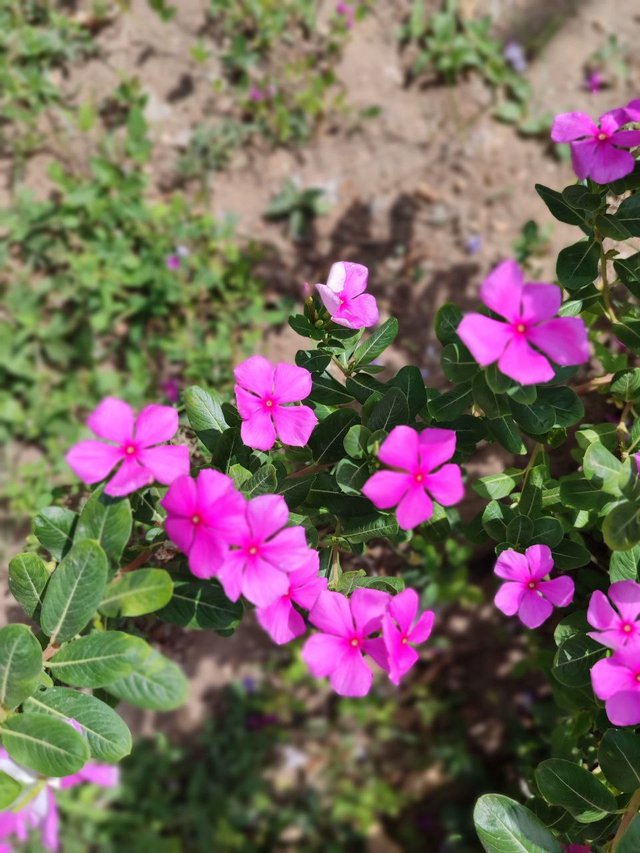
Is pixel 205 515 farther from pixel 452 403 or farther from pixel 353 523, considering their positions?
pixel 452 403

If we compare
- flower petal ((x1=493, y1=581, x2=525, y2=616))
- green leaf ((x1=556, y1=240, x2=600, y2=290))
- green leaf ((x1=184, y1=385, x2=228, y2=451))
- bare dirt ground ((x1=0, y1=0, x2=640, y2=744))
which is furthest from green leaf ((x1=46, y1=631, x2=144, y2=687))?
bare dirt ground ((x1=0, y1=0, x2=640, y2=744))

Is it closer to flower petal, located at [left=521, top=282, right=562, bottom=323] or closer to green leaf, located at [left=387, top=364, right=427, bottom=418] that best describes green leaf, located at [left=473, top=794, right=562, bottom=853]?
green leaf, located at [left=387, top=364, right=427, bottom=418]

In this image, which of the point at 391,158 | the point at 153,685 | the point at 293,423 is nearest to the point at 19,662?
the point at 153,685

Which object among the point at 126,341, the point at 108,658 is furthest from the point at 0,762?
the point at 126,341

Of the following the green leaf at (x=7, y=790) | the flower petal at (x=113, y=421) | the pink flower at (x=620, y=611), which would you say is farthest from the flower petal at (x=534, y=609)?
the green leaf at (x=7, y=790)

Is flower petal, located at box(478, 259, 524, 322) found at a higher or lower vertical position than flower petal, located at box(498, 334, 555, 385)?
higher

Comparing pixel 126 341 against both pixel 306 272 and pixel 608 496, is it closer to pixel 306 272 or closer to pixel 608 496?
pixel 306 272

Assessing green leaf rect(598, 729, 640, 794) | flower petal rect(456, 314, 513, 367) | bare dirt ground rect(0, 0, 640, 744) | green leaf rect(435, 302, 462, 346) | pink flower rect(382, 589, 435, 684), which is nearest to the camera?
flower petal rect(456, 314, 513, 367)

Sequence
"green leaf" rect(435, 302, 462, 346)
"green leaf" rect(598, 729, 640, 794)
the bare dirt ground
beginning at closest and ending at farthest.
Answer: "green leaf" rect(598, 729, 640, 794) < "green leaf" rect(435, 302, 462, 346) < the bare dirt ground
